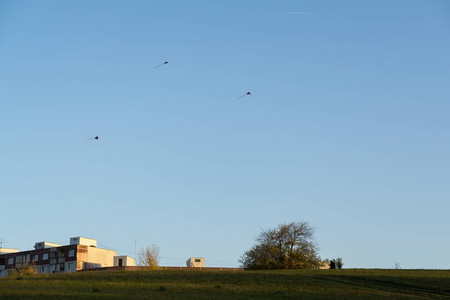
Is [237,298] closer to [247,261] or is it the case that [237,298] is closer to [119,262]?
[247,261]

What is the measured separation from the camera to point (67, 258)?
178000mm

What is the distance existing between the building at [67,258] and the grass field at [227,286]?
351ft

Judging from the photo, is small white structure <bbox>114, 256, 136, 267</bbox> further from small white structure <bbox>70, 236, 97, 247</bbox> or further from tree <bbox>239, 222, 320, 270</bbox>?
tree <bbox>239, 222, 320, 270</bbox>

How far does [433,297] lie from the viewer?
178ft

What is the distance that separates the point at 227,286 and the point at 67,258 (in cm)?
12810

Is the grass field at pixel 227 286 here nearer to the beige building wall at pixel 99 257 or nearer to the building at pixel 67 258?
the building at pixel 67 258

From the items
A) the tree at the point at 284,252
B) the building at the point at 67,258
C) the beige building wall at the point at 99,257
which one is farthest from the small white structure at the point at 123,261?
the tree at the point at 284,252

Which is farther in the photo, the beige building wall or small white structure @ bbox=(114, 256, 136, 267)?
the beige building wall

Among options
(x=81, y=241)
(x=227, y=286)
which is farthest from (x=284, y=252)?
(x=81, y=241)

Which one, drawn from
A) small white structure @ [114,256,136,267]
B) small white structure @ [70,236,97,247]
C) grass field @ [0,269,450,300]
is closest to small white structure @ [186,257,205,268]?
small white structure @ [114,256,136,267]

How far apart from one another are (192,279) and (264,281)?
7407 mm

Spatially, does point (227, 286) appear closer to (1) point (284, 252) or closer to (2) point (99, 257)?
(1) point (284, 252)

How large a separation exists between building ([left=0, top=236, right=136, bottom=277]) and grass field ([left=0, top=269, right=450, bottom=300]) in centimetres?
10684

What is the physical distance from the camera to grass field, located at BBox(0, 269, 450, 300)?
52.4 metres
